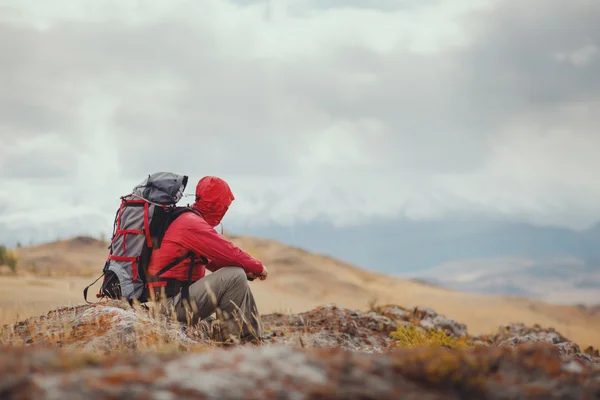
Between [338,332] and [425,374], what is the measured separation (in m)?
5.18

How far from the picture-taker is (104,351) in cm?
500

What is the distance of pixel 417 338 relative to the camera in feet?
27.9

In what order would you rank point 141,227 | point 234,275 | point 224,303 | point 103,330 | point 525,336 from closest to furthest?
point 103,330 < point 141,227 < point 234,275 < point 224,303 < point 525,336

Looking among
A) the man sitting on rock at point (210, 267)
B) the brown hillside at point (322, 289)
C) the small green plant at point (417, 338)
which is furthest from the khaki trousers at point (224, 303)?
the brown hillside at point (322, 289)

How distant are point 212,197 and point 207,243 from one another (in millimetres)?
651

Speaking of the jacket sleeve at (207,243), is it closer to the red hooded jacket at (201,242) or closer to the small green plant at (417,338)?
the red hooded jacket at (201,242)

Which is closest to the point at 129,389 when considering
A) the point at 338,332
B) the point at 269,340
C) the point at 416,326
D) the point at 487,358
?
the point at 487,358

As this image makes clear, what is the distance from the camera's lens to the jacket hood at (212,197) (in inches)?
269

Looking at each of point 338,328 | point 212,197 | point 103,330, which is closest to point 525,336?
point 338,328

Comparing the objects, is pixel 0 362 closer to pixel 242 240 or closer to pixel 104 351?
pixel 104 351

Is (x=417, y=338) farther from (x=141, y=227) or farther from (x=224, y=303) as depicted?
(x=141, y=227)

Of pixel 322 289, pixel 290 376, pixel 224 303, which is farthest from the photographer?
pixel 322 289

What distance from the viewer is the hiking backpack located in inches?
250

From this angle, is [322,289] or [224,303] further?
[322,289]
